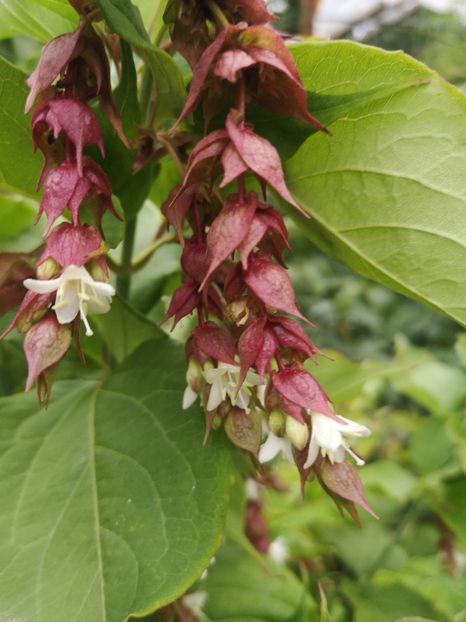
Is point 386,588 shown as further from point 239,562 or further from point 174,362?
point 174,362

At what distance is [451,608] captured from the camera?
0.66 meters

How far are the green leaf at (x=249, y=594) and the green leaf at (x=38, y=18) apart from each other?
55 centimetres

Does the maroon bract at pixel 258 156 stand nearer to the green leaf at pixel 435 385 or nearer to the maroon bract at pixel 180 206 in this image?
the maroon bract at pixel 180 206

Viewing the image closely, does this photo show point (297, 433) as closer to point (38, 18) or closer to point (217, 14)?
point (217, 14)

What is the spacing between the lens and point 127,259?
2.15ft

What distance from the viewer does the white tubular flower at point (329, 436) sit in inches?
15.5

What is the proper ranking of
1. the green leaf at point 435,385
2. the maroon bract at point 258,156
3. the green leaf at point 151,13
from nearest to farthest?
the maroon bract at point 258,156 → the green leaf at point 151,13 → the green leaf at point 435,385

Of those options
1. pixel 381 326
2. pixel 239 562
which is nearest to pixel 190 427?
pixel 239 562

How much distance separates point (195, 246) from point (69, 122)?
105 millimetres

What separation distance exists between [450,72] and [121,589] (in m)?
3.19

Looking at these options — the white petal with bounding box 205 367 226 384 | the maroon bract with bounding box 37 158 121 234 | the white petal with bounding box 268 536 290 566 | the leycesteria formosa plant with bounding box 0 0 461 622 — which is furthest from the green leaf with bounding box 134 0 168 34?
the white petal with bounding box 268 536 290 566

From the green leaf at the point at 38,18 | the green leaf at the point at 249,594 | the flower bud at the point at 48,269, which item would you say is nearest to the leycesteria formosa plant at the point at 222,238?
the flower bud at the point at 48,269

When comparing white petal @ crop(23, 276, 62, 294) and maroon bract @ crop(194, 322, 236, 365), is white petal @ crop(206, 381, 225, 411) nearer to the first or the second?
maroon bract @ crop(194, 322, 236, 365)

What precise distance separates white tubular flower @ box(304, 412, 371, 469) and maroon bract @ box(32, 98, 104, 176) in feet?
0.66
